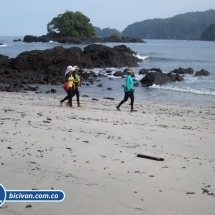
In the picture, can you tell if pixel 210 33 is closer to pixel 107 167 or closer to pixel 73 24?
pixel 73 24

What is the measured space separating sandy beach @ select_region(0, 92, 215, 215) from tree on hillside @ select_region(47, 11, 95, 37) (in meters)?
91.1

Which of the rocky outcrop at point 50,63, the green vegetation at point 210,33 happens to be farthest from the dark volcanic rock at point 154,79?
the green vegetation at point 210,33

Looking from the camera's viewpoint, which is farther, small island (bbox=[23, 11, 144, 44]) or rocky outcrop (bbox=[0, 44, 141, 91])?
small island (bbox=[23, 11, 144, 44])

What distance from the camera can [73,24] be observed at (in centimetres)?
9594

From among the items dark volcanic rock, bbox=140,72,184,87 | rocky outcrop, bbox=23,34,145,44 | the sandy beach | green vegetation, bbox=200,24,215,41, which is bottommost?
the sandy beach

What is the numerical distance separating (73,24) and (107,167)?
9607 cm

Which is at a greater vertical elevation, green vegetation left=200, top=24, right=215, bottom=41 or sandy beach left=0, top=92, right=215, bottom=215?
green vegetation left=200, top=24, right=215, bottom=41

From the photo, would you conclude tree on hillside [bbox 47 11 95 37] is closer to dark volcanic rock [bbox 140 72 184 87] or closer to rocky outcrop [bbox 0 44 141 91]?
rocky outcrop [bbox 0 44 141 91]

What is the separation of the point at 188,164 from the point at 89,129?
107 inches

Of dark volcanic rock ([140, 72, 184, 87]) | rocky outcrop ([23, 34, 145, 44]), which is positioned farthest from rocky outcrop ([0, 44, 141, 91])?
rocky outcrop ([23, 34, 145, 44])

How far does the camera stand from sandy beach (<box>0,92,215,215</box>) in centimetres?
350

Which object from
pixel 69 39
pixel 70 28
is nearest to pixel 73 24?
pixel 70 28

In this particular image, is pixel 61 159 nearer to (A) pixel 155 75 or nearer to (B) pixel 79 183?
(B) pixel 79 183

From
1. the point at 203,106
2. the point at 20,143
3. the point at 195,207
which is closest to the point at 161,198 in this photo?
the point at 195,207
